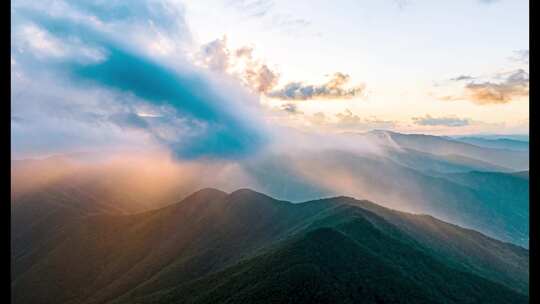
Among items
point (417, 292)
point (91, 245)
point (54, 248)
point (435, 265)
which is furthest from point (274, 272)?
point (54, 248)

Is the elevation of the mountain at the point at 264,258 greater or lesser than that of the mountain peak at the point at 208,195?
lesser

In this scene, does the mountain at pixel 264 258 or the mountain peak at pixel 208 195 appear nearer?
the mountain at pixel 264 258

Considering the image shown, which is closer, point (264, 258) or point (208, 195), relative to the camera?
point (264, 258)

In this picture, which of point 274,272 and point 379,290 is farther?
point 274,272

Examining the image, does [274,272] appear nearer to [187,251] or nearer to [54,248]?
[187,251]

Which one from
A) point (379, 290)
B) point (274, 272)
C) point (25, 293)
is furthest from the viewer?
point (25, 293)

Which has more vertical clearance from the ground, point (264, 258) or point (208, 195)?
point (208, 195)
